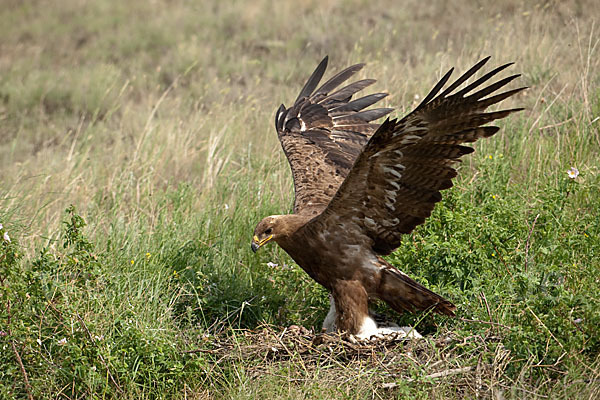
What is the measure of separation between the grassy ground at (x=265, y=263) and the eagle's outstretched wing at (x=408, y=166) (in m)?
0.44

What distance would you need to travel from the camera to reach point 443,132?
3.86 metres

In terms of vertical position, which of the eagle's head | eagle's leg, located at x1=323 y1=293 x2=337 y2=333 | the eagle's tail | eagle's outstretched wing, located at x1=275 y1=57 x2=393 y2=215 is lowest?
eagle's leg, located at x1=323 y1=293 x2=337 y2=333

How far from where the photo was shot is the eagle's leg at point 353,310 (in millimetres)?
4387

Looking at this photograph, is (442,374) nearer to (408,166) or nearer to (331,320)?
(331,320)

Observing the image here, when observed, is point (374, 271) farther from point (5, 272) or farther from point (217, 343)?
point (5, 272)

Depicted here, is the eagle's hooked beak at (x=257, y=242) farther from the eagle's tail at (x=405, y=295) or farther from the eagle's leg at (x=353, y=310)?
the eagle's tail at (x=405, y=295)

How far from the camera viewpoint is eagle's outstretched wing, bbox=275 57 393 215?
5.21 metres

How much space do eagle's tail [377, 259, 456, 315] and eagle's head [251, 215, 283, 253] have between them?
73 centimetres

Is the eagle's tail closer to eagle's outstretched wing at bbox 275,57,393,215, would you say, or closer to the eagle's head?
the eagle's head

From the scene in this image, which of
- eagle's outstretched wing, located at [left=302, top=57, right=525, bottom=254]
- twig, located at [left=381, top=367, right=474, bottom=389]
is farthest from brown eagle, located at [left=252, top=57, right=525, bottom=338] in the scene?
twig, located at [left=381, top=367, right=474, bottom=389]

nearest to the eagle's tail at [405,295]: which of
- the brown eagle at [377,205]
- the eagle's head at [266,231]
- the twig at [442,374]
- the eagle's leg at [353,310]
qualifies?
the brown eagle at [377,205]

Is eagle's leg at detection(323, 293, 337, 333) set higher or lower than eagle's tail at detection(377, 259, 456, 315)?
lower

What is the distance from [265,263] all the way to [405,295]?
1315mm

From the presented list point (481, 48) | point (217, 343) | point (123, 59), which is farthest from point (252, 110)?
point (123, 59)
